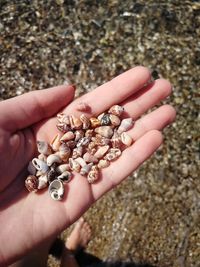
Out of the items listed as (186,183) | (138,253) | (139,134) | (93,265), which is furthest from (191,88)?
(93,265)

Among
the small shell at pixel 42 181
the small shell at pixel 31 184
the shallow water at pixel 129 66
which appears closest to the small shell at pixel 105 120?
the small shell at pixel 42 181

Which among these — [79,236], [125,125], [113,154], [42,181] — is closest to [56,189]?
[42,181]

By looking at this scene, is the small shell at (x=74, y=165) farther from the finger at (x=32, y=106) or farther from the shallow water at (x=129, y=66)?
the shallow water at (x=129, y=66)

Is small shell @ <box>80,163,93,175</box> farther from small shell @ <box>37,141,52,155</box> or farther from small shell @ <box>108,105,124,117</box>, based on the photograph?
small shell @ <box>108,105,124,117</box>

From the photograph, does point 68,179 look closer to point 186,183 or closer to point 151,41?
point 186,183

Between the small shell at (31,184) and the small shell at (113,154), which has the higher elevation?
the small shell at (31,184)

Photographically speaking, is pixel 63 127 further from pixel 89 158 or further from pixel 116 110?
pixel 116 110
